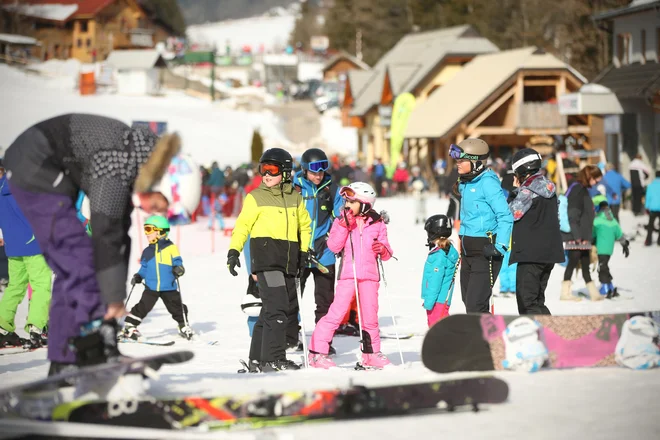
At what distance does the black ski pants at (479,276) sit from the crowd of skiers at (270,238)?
0.01 meters

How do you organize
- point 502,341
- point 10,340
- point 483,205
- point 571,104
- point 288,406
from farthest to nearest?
point 571,104, point 10,340, point 483,205, point 502,341, point 288,406

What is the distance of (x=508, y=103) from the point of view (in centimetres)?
4525

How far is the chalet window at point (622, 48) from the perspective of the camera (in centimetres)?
3541

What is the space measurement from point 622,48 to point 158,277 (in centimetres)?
2932

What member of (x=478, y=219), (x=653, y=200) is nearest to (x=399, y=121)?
(x=653, y=200)

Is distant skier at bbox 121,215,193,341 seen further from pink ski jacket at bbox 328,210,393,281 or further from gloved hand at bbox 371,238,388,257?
gloved hand at bbox 371,238,388,257

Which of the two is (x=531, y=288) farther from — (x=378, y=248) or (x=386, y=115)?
(x=386, y=115)

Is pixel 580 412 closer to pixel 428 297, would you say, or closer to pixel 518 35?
pixel 428 297

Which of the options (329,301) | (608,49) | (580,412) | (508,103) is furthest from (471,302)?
(608,49)

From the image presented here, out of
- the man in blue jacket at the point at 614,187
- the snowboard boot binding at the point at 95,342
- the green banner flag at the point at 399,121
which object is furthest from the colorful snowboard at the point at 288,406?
the green banner flag at the point at 399,121

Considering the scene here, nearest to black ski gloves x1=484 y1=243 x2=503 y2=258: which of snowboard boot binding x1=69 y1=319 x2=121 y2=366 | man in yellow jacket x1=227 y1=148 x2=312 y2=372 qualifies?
man in yellow jacket x1=227 y1=148 x2=312 y2=372

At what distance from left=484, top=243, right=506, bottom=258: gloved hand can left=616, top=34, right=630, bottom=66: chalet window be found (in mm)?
29329

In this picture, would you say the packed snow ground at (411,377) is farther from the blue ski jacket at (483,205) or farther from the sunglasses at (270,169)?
the sunglasses at (270,169)

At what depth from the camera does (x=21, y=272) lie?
945 centimetres
